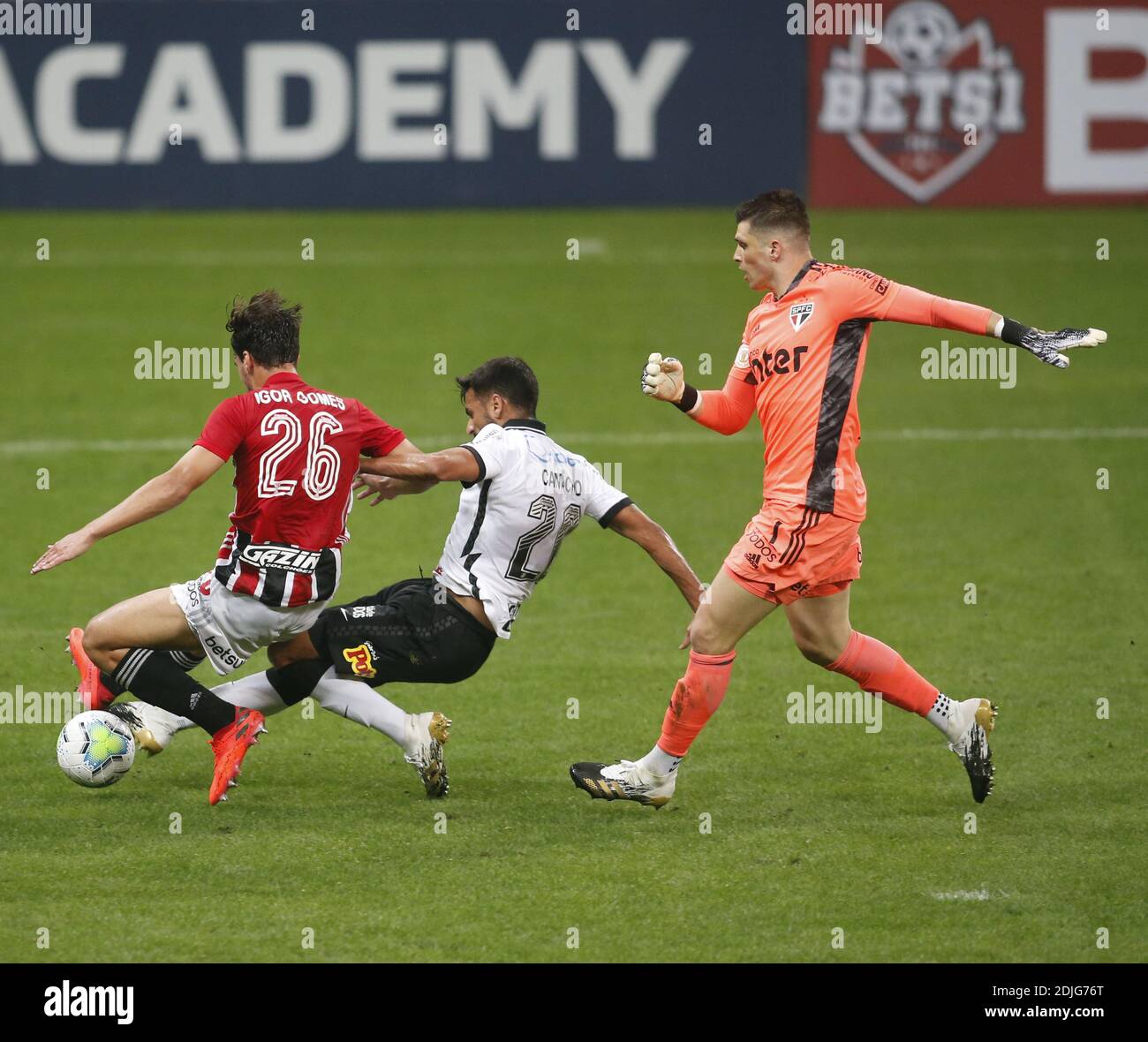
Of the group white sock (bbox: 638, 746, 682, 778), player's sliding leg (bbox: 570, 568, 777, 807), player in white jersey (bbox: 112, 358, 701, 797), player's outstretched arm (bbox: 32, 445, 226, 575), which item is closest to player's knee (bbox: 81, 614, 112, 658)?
player in white jersey (bbox: 112, 358, 701, 797)

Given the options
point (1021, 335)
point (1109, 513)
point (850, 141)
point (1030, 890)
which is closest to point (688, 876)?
point (1030, 890)

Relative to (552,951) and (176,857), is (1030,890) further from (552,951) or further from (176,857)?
(176,857)

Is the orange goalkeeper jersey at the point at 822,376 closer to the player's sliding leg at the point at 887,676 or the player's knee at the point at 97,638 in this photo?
the player's sliding leg at the point at 887,676

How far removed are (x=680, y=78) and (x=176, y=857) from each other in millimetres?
20628

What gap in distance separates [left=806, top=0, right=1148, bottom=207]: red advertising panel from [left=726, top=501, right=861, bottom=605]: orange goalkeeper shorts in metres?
18.9

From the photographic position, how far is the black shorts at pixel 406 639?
7.37 meters

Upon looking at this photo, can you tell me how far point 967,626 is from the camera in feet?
32.9

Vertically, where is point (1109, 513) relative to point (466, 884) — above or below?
above

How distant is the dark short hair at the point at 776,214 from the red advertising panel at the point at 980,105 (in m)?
A: 18.5

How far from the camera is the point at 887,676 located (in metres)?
7.24
